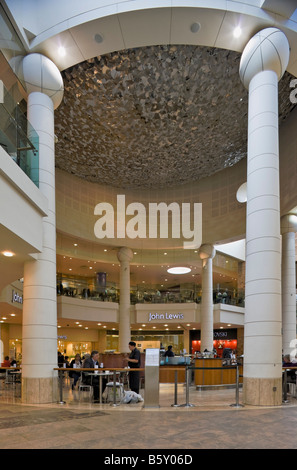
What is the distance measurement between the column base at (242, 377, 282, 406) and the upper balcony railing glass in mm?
6198

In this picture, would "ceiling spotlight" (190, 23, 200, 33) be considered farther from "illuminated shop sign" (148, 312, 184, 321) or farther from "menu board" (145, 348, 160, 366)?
"illuminated shop sign" (148, 312, 184, 321)

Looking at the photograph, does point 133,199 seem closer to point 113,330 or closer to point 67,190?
point 67,190

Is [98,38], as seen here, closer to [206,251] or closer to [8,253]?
[8,253]

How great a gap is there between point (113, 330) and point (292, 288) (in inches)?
679

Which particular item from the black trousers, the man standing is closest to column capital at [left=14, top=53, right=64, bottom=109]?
the man standing

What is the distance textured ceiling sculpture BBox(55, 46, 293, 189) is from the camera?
1261 cm

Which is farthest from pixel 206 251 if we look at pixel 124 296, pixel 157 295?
pixel 157 295

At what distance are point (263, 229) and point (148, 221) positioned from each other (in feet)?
46.0

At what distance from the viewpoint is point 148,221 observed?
22766 millimetres

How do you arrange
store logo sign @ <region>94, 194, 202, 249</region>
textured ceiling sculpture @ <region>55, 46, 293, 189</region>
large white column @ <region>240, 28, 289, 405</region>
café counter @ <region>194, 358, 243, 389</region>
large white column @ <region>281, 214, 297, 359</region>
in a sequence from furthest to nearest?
store logo sign @ <region>94, 194, 202, 249</region>, large white column @ <region>281, 214, 297, 359</region>, textured ceiling sculpture @ <region>55, 46, 293, 189</region>, café counter @ <region>194, 358, 243, 389</region>, large white column @ <region>240, 28, 289, 405</region>

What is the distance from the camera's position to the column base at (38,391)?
28.8 feet

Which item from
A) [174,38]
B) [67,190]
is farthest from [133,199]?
[174,38]

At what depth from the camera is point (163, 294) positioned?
2609 cm

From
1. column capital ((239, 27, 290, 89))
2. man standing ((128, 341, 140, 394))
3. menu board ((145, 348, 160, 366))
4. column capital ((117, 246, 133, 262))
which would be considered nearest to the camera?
menu board ((145, 348, 160, 366))
